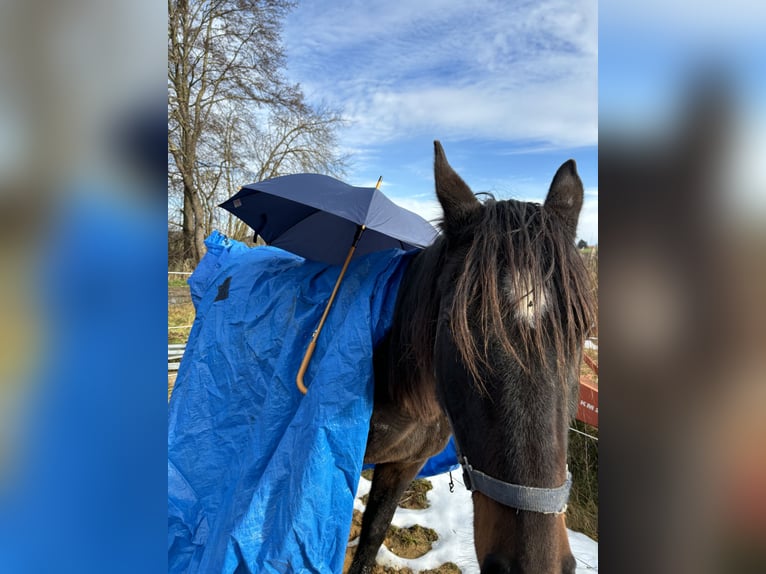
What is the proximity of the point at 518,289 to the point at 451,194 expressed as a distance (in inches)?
23.4

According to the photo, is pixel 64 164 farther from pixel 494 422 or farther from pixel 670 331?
pixel 494 422

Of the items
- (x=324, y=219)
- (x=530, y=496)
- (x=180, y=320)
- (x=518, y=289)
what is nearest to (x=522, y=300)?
(x=518, y=289)

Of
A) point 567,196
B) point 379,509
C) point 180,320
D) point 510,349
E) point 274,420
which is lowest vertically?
point 379,509

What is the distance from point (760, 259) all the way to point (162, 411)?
0.85 m

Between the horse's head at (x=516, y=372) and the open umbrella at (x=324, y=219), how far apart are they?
833mm

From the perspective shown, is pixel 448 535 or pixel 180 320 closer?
pixel 448 535

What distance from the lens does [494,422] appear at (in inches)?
50.1

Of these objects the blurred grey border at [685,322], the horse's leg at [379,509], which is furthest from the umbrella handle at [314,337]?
the blurred grey border at [685,322]

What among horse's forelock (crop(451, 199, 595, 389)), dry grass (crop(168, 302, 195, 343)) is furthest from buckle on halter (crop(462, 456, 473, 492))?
dry grass (crop(168, 302, 195, 343))

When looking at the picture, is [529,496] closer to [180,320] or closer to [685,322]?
[685,322]

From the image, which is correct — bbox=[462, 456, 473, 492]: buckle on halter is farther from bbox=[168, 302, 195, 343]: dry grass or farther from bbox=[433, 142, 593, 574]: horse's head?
bbox=[168, 302, 195, 343]: dry grass

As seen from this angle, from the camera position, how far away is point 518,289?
1.35 meters

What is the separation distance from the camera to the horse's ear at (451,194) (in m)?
1.73

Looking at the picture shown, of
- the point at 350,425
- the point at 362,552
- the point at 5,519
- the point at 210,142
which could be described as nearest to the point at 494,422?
the point at 350,425
